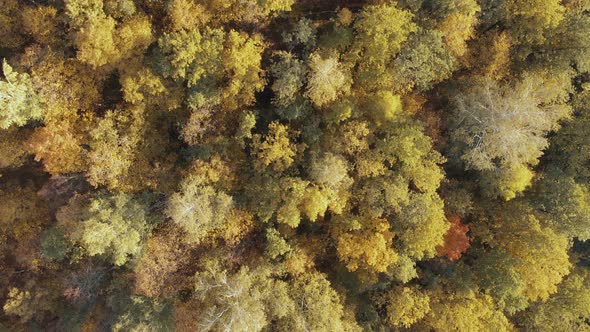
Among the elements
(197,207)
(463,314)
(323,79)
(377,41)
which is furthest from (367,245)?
(377,41)

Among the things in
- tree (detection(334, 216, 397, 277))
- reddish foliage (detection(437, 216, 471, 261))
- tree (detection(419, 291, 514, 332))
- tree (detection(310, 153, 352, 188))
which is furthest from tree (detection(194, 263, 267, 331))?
reddish foliage (detection(437, 216, 471, 261))

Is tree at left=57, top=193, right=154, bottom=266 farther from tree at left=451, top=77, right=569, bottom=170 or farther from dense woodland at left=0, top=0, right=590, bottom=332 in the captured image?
tree at left=451, top=77, right=569, bottom=170

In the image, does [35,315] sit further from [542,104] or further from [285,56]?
[542,104]

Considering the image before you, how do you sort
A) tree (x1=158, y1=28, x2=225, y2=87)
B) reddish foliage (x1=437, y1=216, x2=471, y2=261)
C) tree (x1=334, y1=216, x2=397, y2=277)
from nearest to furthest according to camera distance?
tree (x1=158, y1=28, x2=225, y2=87), tree (x1=334, y1=216, x2=397, y2=277), reddish foliage (x1=437, y1=216, x2=471, y2=261)

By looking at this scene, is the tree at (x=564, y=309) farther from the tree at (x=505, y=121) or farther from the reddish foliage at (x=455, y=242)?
the tree at (x=505, y=121)

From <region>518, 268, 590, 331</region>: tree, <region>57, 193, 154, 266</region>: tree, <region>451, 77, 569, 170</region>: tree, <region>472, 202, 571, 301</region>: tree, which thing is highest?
<region>451, 77, 569, 170</region>: tree

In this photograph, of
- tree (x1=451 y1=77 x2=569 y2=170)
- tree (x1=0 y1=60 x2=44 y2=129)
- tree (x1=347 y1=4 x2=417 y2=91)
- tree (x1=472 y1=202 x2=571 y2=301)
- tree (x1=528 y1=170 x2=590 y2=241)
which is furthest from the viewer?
tree (x1=528 y1=170 x2=590 y2=241)

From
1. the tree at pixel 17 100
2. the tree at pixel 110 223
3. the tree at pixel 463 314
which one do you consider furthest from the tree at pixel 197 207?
the tree at pixel 463 314
